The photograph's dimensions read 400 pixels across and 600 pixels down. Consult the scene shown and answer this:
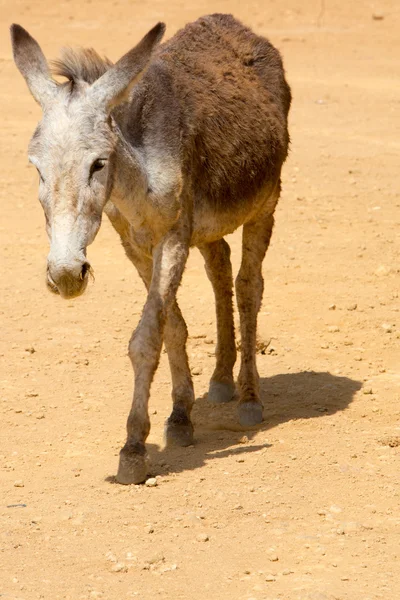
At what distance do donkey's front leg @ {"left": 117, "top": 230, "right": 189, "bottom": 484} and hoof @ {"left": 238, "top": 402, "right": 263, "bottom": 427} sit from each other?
120 centimetres

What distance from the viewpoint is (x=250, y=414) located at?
7.31 metres

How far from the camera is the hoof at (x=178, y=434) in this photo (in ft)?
22.3

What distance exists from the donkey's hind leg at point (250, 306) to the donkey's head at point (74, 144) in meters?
2.14

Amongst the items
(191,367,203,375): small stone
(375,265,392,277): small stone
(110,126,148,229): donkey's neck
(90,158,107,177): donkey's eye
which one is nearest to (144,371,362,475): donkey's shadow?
(191,367,203,375): small stone

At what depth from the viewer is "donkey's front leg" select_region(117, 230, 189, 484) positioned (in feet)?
20.1

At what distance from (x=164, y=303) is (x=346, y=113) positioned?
10804 mm

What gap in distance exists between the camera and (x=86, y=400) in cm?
763

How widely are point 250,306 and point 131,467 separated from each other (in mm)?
1899

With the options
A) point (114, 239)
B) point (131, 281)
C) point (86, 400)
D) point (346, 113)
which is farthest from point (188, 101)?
point (346, 113)

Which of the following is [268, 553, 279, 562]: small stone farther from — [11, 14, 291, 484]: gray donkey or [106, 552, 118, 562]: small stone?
[11, 14, 291, 484]: gray donkey

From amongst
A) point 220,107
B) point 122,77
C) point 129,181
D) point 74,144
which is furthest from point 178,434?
point 122,77

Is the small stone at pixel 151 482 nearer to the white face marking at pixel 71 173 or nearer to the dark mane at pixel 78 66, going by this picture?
the white face marking at pixel 71 173

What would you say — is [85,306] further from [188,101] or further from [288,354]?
[188,101]

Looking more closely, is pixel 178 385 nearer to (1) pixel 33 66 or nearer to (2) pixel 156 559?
(2) pixel 156 559
